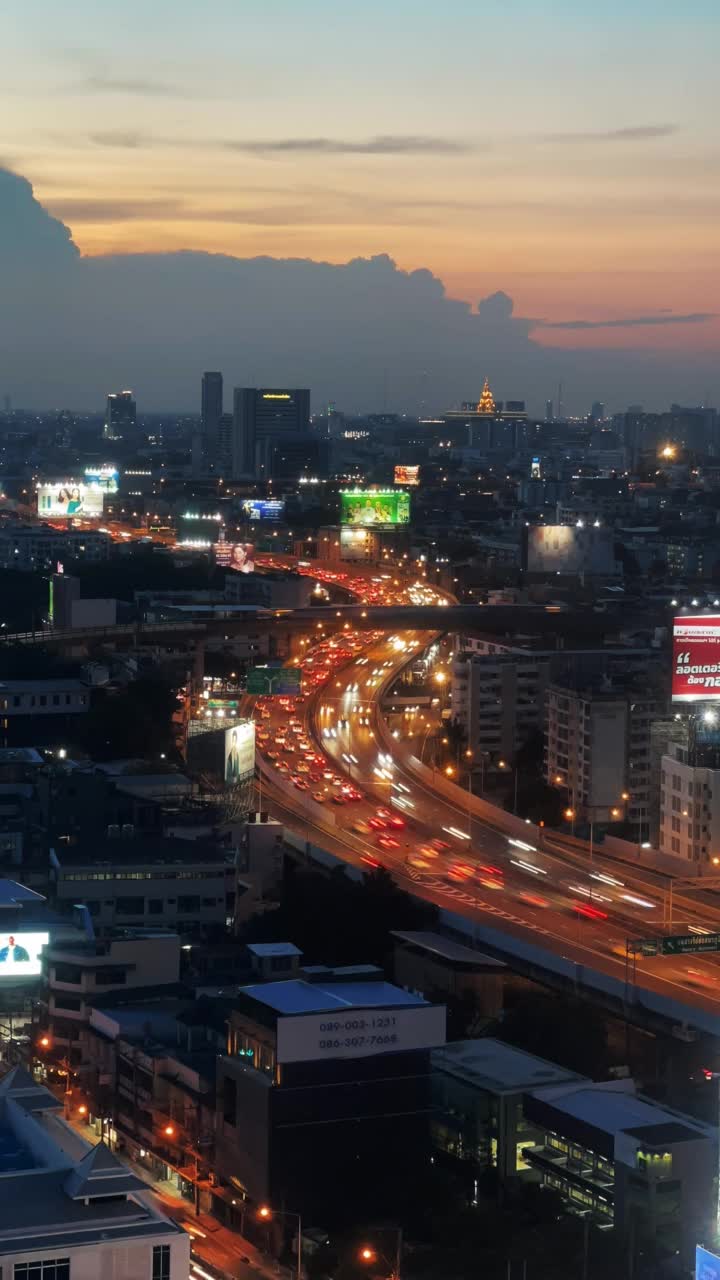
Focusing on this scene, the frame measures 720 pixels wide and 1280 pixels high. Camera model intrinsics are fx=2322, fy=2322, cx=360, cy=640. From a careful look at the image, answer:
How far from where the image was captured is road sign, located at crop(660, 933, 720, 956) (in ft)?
38.2

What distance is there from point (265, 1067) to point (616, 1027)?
261 cm

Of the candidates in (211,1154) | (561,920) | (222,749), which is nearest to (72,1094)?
(211,1154)

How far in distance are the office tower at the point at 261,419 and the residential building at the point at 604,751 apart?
48.7 metres

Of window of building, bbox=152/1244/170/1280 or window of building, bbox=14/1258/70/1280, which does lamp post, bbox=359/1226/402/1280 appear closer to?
window of building, bbox=152/1244/170/1280

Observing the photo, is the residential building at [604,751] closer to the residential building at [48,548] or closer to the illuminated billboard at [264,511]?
the residential building at [48,548]

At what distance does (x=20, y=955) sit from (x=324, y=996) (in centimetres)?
222

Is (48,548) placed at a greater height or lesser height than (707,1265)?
greater

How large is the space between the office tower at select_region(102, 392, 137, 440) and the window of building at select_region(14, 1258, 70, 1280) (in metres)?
74.6

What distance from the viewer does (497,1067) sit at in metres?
10.0

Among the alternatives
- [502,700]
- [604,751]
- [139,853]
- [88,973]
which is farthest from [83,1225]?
[502,700]

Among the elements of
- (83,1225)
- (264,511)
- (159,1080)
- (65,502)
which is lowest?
(159,1080)

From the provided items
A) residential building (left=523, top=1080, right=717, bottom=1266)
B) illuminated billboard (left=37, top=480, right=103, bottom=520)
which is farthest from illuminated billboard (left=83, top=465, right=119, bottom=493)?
residential building (left=523, top=1080, right=717, bottom=1266)

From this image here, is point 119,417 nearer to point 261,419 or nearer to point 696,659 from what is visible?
point 261,419

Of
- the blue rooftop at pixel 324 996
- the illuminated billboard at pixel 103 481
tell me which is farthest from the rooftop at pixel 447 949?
the illuminated billboard at pixel 103 481
